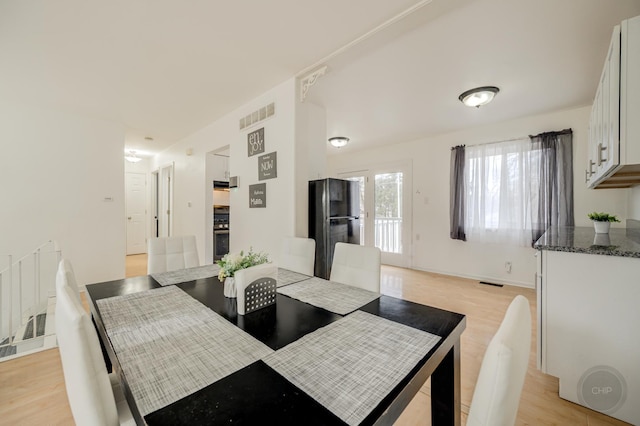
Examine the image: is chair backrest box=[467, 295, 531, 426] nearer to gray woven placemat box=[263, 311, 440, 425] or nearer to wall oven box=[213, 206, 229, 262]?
gray woven placemat box=[263, 311, 440, 425]

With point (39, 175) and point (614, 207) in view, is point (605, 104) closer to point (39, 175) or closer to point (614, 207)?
point (614, 207)

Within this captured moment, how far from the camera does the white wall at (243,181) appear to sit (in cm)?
293

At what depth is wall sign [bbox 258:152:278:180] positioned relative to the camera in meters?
3.06

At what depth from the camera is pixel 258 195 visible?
3314mm

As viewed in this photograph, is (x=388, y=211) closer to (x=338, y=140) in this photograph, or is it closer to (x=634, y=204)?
(x=338, y=140)

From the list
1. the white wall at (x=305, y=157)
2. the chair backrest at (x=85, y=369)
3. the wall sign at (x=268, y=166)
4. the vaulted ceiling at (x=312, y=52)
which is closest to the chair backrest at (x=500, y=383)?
the chair backrest at (x=85, y=369)

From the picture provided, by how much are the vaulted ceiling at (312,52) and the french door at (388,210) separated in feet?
5.90

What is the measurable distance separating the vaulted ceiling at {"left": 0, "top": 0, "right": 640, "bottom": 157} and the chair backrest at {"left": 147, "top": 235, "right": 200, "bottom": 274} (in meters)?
1.76

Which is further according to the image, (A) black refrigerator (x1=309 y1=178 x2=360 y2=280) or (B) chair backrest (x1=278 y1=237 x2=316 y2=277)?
(A) black refrigerator (x1=309 y1=178 x2=360 y2=280)

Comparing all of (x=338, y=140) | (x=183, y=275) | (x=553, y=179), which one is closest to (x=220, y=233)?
(x=338, y=140)

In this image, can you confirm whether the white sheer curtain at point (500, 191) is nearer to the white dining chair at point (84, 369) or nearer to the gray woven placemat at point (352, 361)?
the gray woven placemat at point (352, 361)

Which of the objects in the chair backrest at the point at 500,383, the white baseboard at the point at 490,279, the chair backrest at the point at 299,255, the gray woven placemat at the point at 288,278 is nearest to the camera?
the chair backrest at the point at 500,383

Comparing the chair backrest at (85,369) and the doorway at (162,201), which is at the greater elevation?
the doorway at (162,201)

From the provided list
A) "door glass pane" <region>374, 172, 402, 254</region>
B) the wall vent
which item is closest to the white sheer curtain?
"door glass pane" <region>374, 172, 402, 254</region>
